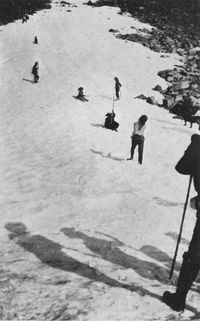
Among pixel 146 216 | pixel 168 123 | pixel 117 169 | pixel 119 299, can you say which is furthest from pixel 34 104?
pixel 119 299

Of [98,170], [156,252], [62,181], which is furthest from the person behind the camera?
[98,170]

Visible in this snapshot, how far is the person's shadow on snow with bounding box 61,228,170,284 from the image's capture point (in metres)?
6.81

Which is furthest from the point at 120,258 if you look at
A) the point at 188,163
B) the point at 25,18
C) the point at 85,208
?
the point at 25,18

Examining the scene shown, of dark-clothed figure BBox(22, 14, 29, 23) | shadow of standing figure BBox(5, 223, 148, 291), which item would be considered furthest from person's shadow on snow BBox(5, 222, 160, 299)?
dark-clothed figure BBox(22, 14, 29, 23)

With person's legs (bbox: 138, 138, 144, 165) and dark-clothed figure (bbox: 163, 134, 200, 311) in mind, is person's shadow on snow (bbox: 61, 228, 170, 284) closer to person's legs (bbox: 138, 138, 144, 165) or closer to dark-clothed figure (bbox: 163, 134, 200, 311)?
dark-clothed figure (bbox: 163, 134, 200, 311)

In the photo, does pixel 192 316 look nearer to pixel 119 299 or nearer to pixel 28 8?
pixel 119 299

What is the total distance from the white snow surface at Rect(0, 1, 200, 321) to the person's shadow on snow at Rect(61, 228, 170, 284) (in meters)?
0.02

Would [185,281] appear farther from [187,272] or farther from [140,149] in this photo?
[140,149]

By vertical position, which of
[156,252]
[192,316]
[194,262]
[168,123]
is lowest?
[168,123]

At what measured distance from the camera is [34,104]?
2744 centimetres

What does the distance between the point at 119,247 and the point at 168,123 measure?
2089cm

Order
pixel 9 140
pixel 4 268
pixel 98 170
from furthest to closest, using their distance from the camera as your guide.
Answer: pixel 9 140
pixel 98 170
pixel 4 268

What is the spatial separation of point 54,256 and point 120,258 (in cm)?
108

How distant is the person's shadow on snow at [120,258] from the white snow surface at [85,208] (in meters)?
0.02
